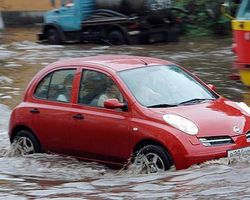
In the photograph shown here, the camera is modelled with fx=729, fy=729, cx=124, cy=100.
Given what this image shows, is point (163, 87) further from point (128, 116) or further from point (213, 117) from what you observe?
point (213, 117)

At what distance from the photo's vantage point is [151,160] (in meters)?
8.59

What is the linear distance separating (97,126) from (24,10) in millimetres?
28603

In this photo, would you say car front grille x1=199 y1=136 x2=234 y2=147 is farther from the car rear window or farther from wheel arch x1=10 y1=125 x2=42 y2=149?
wheel arch x1=10 y1=125 x2=42 y2=149

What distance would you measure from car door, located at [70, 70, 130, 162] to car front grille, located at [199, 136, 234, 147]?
3.18 ft

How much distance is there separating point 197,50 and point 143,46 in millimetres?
2274

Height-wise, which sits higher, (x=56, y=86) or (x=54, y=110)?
(x=56, y=86)

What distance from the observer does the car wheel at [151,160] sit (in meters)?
8.47

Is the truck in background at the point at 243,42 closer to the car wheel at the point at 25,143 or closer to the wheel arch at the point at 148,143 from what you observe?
the car wheel at the point at 25,143

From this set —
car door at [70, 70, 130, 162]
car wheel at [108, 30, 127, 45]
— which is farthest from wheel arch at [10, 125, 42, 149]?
car wheel at [108, 30, 127, 45]

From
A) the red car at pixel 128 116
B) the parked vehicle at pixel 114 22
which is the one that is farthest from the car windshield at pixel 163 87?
the parked vehicle at pixel 114 22

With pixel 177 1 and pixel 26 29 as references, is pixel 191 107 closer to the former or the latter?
pixel 177 1

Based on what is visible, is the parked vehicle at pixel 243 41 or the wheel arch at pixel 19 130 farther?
the parked vehicle at pixel 243 41

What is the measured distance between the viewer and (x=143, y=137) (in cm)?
865

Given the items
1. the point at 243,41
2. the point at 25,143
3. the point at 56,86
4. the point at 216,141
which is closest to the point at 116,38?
the point at 243,41
